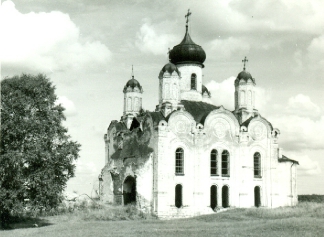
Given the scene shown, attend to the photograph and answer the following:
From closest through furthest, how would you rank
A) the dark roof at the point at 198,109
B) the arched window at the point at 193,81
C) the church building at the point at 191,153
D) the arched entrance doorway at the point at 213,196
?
the church building at the point at 191,153
the arched entrance doorway at the point at 213,196
the dark roof at the point at 198,109
the arched window at the point at 193,81

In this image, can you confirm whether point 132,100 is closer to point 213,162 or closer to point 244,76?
point 213,162

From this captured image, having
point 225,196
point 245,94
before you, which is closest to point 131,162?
point 225,196

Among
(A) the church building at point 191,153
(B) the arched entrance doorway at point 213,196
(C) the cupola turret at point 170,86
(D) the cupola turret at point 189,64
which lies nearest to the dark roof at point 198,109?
(A) the church building at point 191,153

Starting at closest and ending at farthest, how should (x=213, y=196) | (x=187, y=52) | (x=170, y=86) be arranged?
(x=170, y=86)
(x=213, y=196)
(x=187, y=52)

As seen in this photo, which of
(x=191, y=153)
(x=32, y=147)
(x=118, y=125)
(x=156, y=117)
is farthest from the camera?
(x=118, y=125)

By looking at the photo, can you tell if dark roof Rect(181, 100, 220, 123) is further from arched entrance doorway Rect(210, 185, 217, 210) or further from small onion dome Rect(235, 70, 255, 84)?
arched entrance doorway Rect(210, 185, 217, 210)

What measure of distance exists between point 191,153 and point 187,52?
8339mm

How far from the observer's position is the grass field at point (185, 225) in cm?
2034

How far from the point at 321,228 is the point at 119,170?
57.1 ft

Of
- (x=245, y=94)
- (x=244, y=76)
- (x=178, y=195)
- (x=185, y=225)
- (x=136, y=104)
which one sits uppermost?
(x=244, y=76)

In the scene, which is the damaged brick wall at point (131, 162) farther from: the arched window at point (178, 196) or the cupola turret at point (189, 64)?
the cupola turret at point (189, 64)

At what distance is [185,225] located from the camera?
2478cm

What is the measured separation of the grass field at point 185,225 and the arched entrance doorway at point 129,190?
7.91 ft

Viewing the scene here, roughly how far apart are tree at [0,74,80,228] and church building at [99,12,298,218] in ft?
24.2
